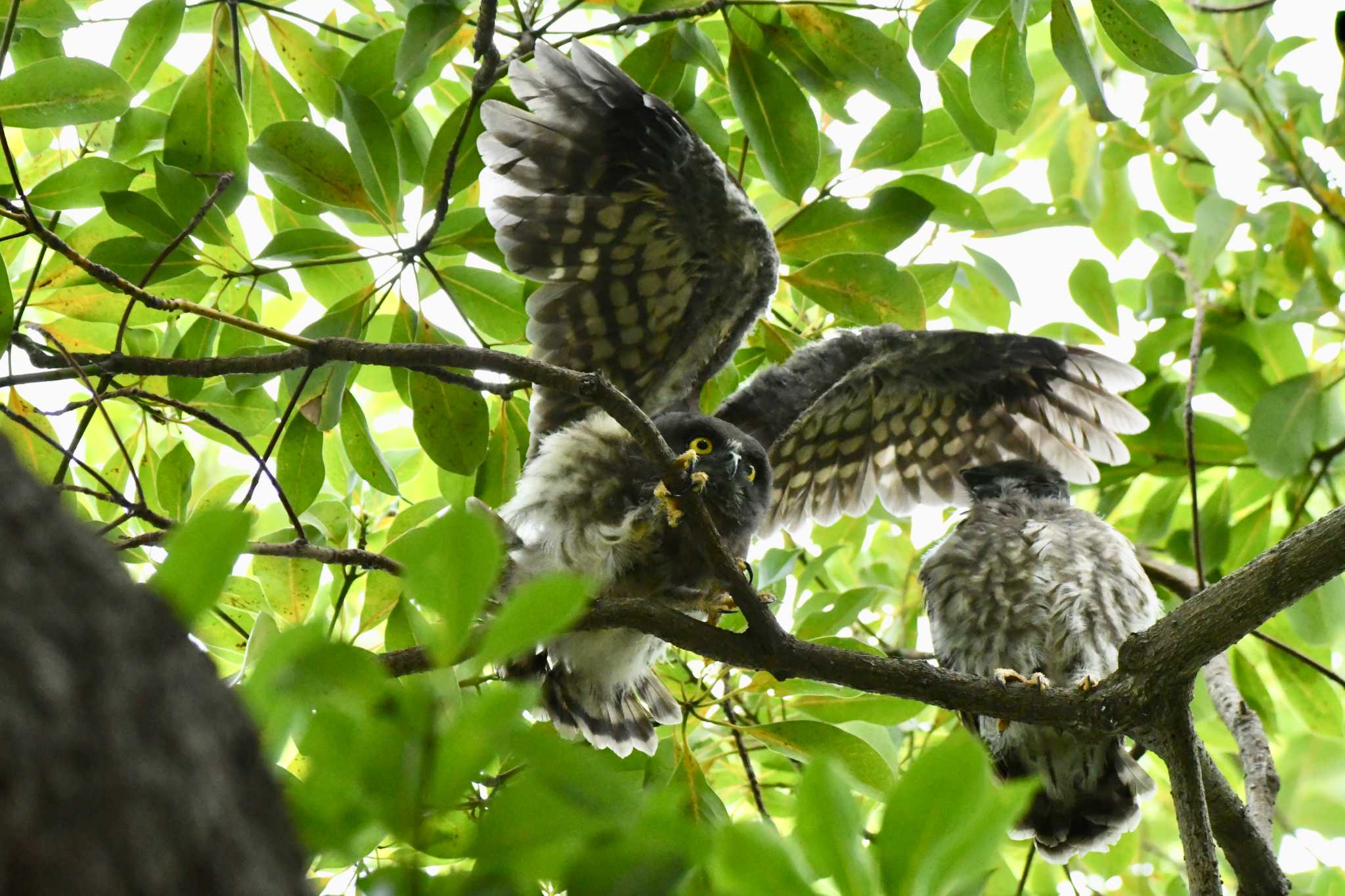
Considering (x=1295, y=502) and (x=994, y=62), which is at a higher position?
(x=994, y=62)

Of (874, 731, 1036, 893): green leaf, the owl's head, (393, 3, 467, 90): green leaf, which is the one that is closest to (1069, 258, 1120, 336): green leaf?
the owl's head

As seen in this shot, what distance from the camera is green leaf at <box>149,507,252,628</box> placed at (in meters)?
0.59

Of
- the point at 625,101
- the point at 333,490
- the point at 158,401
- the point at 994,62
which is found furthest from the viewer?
the point at 333,490

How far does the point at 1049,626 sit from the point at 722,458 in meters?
1.26

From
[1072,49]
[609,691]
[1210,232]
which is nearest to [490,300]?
[609,691]

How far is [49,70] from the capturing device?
2.43 meters

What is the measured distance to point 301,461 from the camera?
2.84 metres

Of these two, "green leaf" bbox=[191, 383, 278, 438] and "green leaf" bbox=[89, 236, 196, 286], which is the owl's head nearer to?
"green leaf" bbox=[191, 383, 278, 438]

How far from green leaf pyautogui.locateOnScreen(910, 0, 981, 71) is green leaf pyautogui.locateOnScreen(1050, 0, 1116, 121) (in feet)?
0.59

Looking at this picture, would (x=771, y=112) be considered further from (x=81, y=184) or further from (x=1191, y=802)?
(x=1191, y=802)

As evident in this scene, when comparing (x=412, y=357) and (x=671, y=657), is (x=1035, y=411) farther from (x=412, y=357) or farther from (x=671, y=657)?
(x=412, y=357)

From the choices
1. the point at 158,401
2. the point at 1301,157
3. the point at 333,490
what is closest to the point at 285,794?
the point at 158,401

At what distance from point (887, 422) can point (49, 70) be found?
9.44ft

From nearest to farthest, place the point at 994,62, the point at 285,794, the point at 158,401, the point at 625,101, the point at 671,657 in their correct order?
the point at 285,794 → the point at 158,401 → the point at 994,62 → the point at 625,101 → the point at 671,657
